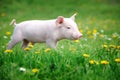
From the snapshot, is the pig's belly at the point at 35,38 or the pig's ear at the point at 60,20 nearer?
the pig's ear at the point at 60,20

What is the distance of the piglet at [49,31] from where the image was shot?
6.84m

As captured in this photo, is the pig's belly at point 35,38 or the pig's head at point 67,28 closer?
the pig's head at point 67,28

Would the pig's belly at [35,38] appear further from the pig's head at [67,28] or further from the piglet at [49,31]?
the pig's head at [67,28]

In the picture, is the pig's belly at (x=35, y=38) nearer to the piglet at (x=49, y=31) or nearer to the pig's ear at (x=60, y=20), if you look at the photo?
the piglet at (x=49, y=31)

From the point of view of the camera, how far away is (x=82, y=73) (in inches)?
193

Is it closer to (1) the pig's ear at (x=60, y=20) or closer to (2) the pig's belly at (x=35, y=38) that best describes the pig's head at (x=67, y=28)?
(1) the pig's ear at (x=60, y=20)

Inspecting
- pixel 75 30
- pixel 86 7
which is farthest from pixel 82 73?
pixel 86 7

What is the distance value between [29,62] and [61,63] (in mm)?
504

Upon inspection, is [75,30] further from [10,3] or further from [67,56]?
[10,3]

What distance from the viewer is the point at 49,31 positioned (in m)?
6.99

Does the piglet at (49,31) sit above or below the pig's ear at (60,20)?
below

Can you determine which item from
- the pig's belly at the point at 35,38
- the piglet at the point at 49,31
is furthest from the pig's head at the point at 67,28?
the pig's belly at the point at 35,38

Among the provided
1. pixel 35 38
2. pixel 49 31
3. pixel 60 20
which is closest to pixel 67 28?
pixel 60 20

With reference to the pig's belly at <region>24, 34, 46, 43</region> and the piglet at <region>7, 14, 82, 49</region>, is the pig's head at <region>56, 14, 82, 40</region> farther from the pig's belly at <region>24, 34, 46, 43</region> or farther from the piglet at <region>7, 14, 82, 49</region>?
the pig's belly at <region>24, 34, 46, 43</region>
